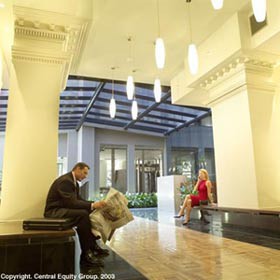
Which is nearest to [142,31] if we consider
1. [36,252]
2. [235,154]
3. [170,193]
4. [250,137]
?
[250,137]

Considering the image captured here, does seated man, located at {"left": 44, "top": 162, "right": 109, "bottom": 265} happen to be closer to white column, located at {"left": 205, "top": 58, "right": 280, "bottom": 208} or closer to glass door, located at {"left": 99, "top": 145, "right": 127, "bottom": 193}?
white column, located at {"left": 205, "top": 58, "right": 280, "bottom": 208}

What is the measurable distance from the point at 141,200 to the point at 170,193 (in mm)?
3321

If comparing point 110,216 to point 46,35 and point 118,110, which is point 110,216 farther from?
point 118,110

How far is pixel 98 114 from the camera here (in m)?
11.1

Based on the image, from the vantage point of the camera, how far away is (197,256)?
2.88 metres

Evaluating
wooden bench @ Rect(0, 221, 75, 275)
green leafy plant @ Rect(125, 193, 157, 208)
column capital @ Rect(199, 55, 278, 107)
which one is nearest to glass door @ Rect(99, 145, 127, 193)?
green leafy plant @ Rect(125, 193, 157, 208)

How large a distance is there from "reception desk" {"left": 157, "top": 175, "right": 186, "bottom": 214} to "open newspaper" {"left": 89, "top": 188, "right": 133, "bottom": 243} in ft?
18.6

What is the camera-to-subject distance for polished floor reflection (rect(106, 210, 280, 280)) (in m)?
2.30

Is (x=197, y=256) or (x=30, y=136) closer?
(x=197, y=256)

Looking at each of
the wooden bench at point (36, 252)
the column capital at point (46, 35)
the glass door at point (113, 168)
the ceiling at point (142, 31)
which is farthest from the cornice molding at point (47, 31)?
the glass door at point (113, 168)

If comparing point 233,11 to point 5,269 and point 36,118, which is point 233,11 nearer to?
point 36,118

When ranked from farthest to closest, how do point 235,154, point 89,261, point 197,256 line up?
point 235,154
point 197,256
point 89,261

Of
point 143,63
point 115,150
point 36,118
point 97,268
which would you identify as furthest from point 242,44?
point 115,150

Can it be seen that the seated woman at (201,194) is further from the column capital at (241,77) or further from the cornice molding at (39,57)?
the cornice molding at (39,57)
